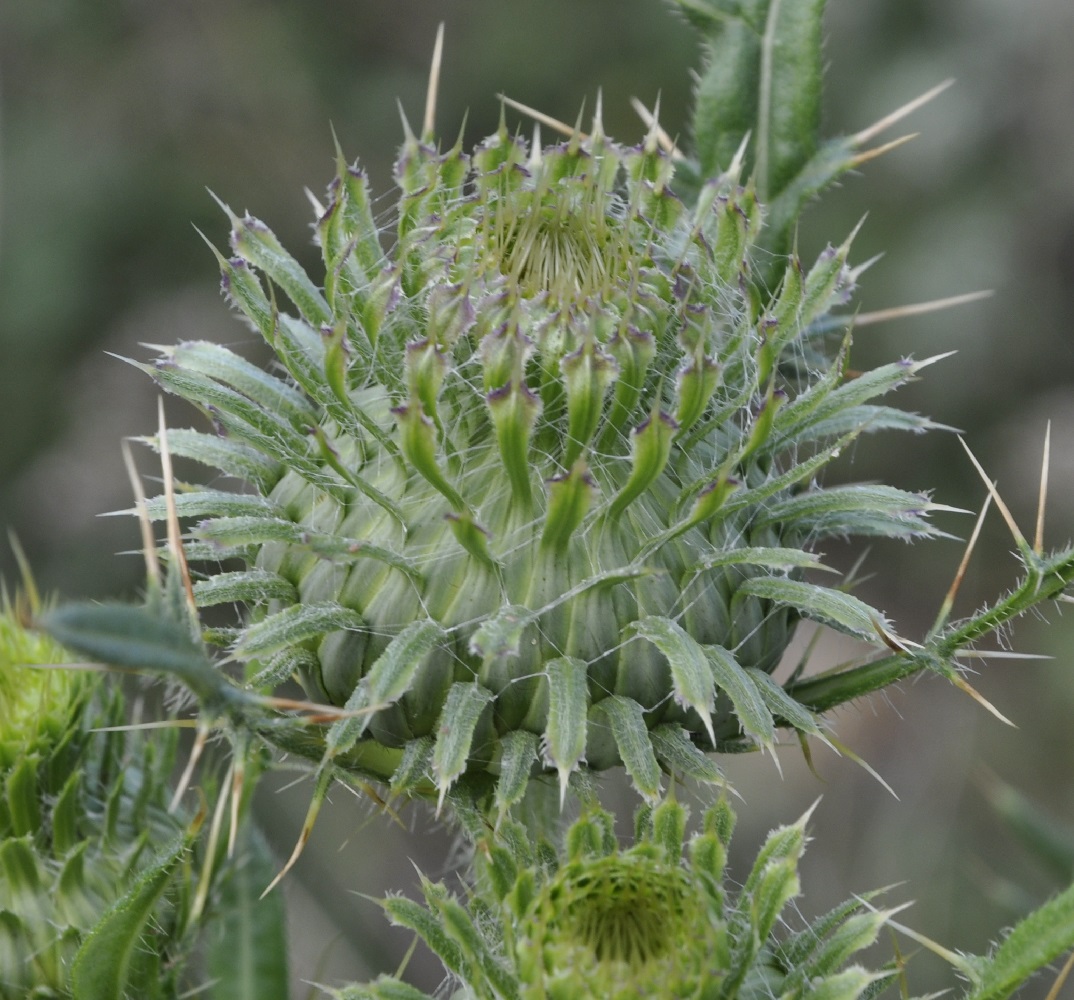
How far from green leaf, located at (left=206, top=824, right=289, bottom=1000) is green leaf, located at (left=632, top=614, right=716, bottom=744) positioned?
4.47 ft

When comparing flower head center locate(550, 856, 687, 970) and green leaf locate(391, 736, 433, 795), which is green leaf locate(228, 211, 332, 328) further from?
flower head center locate(550, 856, 687, 970)

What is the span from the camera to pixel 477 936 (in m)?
2.39

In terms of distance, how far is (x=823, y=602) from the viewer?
8.79 feet

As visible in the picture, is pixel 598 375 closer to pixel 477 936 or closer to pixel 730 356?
pixel 730 356

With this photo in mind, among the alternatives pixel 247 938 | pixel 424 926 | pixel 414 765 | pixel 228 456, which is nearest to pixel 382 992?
pixel 424 926

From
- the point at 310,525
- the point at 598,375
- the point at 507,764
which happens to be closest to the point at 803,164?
the point at 598,375

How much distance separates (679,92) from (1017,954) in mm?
6512

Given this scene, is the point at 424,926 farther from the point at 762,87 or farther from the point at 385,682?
the point at 762,87

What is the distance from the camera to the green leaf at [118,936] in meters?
2.65

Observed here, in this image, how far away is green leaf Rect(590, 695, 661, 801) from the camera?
2.46 meters

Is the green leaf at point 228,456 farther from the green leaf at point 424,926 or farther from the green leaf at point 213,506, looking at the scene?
the green leaf at point 424,926

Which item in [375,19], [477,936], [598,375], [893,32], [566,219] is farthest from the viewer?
[375,19]

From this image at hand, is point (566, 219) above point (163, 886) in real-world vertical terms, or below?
above

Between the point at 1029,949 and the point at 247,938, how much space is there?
1.96 m
